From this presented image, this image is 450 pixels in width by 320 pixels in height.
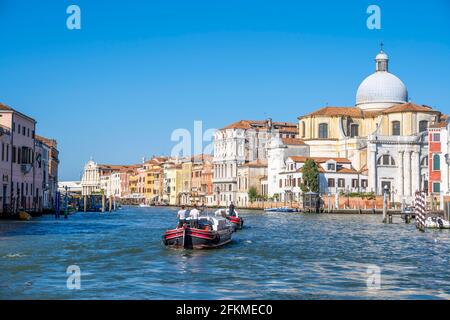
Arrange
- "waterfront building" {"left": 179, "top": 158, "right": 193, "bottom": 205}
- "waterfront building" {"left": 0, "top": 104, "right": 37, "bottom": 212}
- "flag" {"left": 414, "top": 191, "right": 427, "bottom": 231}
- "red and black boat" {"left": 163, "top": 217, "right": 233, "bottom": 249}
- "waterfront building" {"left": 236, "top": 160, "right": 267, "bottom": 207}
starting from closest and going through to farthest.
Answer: "red and black boat" {"left": 163, "top": 217, "right": 233, "bottom": 249} → "flag" {"left": 414, "top": 191, "right": 427, "bottom": 231} → "waterfront building" {"left": 0, "top": 104, "right": 37, "bottom": 212} → "waterfront building" {"left": 236, "top": 160, "right": 267, "bottom": 207} → "waterfront building" {"left": 179, "top": 158, "right": 193, "bottom": 205}

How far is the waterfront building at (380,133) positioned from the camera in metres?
59.3

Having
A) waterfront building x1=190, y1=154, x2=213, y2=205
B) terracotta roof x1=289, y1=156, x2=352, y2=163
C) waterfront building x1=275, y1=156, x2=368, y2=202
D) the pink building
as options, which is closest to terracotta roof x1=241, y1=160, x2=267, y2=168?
waterfront building x1=275, y1=156, x2=368, y2=202

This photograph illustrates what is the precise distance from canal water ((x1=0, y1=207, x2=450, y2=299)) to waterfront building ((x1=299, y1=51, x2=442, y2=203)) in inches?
1456

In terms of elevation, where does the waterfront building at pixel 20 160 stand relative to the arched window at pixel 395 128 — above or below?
below

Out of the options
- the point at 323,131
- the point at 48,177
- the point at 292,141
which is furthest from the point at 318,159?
the point at 48,177

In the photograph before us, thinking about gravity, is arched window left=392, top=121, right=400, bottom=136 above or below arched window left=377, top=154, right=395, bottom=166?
above

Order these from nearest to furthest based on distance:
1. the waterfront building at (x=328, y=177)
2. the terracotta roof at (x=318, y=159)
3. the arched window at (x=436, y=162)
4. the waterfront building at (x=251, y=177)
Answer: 1. the arched window at (x=436, y=162)
2. the waterfront building at (x=328, y=177)
3. the terracotta roof at (x=318, y=159)
4. the waterfront building at (x=251, y=177)

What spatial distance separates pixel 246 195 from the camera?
2758 inches

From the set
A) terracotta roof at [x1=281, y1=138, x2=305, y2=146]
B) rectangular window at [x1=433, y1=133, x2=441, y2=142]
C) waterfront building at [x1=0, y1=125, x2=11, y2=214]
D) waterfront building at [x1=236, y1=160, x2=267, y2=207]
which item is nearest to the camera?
waterfront building at [x1=0, y1=125, x2=11, y2=214]

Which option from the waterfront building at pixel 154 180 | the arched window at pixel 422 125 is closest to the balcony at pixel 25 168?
the arched window at pixel 422 125

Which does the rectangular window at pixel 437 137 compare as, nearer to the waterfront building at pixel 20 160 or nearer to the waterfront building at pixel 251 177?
the waterfront building at pixel 20 160

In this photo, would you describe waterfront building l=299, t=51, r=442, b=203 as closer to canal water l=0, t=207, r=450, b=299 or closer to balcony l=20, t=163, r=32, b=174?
balcony l=20, t=163, r=32, b=174

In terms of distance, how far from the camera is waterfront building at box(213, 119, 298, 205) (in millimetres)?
73125

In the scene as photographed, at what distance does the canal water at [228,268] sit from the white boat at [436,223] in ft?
22.7
